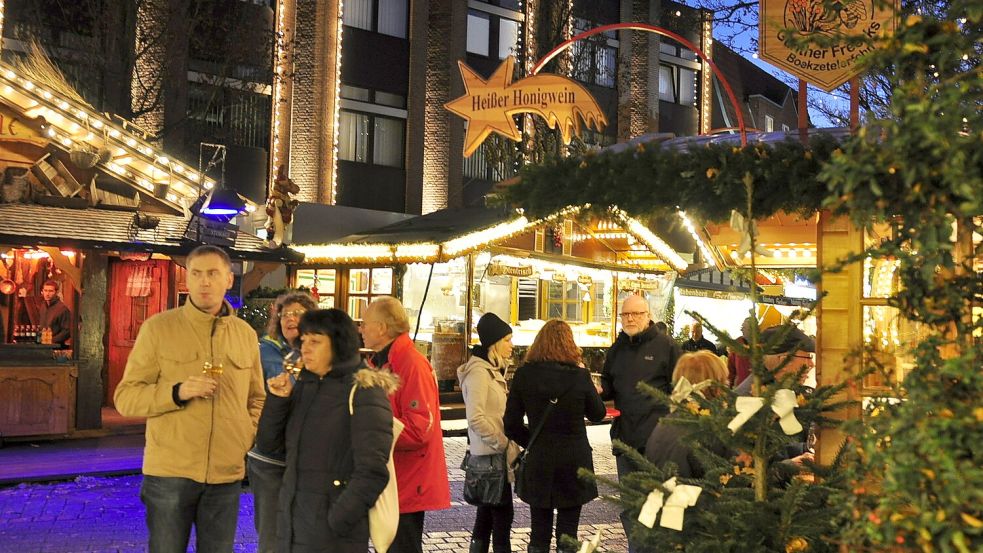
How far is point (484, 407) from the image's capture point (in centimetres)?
689

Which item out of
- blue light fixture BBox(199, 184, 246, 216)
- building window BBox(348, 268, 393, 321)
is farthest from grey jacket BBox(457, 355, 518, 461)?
building window BBox(348, 268, 393, 321)

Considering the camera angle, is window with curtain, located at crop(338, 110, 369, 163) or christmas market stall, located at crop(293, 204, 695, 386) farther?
window with curtain, located at crop(338, 110, 369, 163)

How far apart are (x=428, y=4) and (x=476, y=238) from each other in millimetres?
12333

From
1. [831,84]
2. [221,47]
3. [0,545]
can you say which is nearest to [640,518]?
[831,84]

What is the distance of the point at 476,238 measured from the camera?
742 inches

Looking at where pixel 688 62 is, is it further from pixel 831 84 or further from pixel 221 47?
pixel 831 84

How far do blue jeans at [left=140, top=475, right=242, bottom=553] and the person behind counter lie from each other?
10684 millimetres

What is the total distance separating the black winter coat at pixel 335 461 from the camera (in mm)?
4512

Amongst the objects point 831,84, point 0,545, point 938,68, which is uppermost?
point 831,84

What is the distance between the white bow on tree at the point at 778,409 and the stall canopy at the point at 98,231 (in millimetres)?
10968

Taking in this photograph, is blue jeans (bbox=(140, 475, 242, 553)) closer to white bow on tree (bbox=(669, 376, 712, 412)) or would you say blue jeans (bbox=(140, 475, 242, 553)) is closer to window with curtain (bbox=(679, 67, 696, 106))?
white bow on tree (bbox=(669, 376, 712, 412))

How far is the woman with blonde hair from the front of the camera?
4.81 meters

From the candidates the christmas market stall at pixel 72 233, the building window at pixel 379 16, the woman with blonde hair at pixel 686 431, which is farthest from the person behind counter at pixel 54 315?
the building window at pixel 379 16

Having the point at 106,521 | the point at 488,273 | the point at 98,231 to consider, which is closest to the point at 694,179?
the point at 106,521
